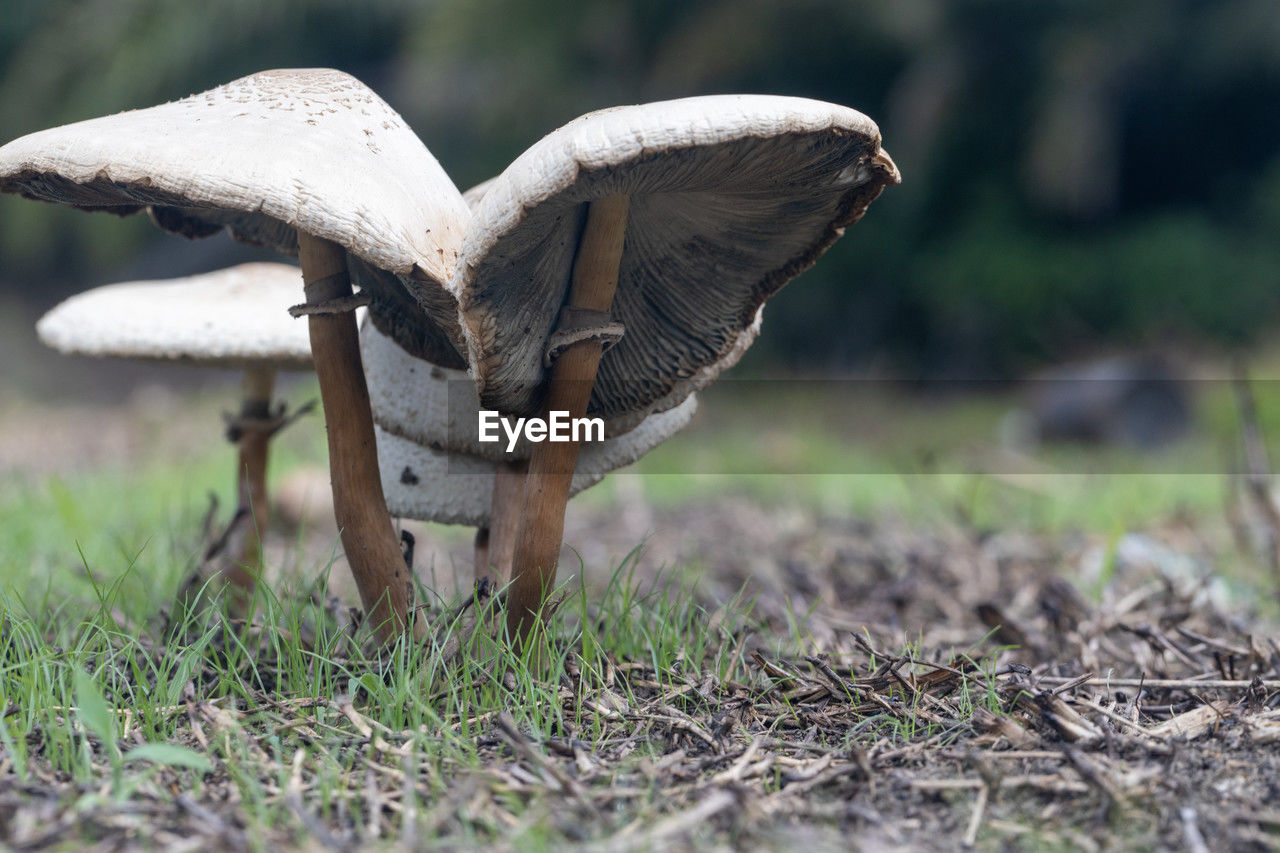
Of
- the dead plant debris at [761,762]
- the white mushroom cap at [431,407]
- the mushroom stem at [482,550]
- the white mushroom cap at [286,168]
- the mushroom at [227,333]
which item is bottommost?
the dead plant debris at [761,762]

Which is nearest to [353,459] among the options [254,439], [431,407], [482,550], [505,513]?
[431,407]

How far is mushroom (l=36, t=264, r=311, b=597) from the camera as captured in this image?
7.41ft

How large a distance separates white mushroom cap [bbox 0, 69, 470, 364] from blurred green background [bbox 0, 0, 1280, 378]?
6868 millimetres

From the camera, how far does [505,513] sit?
207 centimetres

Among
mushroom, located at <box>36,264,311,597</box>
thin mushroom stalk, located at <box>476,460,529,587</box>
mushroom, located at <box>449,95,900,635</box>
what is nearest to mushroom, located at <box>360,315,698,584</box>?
thin mushroom stalk, located at <box>476,460,529,587</box>

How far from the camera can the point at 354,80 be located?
186cm

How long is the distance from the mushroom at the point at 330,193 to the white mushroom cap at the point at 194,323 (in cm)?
31

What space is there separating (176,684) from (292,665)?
182 mm

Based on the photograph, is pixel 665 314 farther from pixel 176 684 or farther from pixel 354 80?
pixel 176 684

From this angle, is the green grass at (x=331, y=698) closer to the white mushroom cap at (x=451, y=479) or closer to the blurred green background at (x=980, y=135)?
the white mushroom cap at (x=451, y=479)

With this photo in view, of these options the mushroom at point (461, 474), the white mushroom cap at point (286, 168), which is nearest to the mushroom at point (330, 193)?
the white mushroom cap at point (286, 168)

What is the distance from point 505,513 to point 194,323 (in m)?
0.89

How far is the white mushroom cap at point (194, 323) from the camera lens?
2.25 meters

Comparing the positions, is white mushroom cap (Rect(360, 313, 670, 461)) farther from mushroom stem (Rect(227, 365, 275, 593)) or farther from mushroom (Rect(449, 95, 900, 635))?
mushroom stem (Rect(227, 365, 275, 593))
